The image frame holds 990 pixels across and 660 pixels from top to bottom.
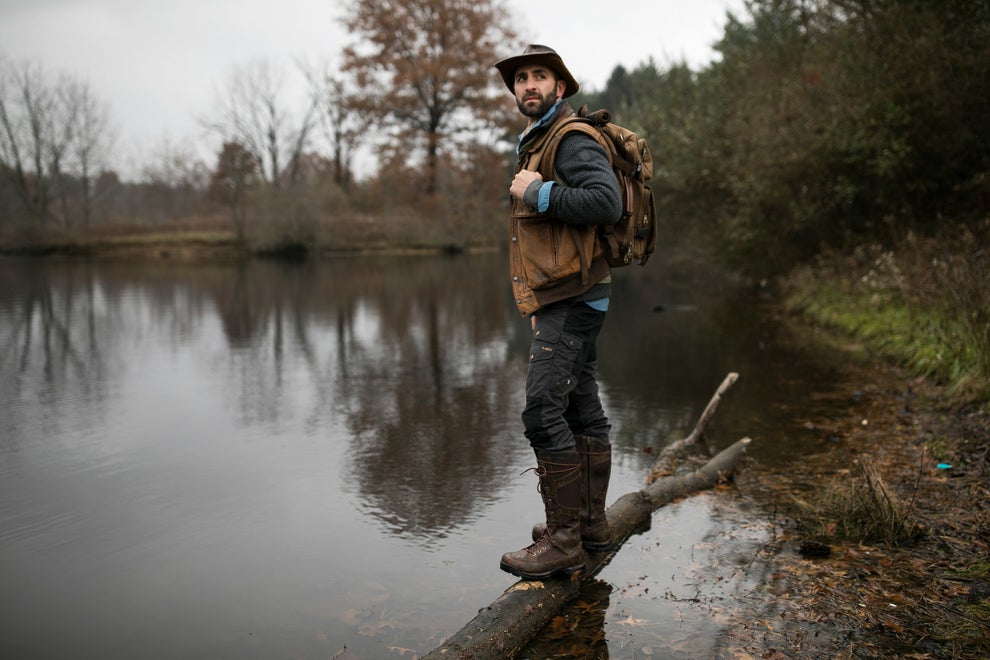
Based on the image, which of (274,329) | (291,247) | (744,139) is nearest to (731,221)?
(744,139)

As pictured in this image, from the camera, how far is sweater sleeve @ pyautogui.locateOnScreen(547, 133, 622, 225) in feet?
10.4

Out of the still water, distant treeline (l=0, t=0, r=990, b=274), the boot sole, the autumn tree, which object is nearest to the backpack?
the boot sole

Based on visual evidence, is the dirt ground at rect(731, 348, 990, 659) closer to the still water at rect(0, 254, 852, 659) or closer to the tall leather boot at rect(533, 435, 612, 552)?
the still water at rect(0, 254, 852, 659)

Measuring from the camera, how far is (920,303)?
28.8ft

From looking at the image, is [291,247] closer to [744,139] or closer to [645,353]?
[744,139]

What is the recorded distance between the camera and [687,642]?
2.93m

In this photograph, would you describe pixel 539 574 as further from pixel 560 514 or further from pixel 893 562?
pixel 893 562

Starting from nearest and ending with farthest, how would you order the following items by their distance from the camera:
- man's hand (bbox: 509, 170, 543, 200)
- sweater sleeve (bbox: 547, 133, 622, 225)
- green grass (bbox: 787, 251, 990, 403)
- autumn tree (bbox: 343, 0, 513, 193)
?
sweater sleeve (bbox: 547, 133, 622, 225) < man's hand (bbox: 509, 170, 543, 200) < green grass (bbox: 787, 251, 990, 403) < autumn tree (bbox: 343, 0, 513, 193)

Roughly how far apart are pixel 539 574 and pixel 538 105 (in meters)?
2.02

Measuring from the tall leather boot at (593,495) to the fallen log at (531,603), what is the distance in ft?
0.23

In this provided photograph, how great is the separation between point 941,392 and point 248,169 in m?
43.0

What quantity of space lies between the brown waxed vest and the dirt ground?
154cm

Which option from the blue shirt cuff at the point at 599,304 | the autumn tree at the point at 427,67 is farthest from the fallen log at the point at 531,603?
the autumn tree at the point at 427,67

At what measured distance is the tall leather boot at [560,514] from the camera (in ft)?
11.0
